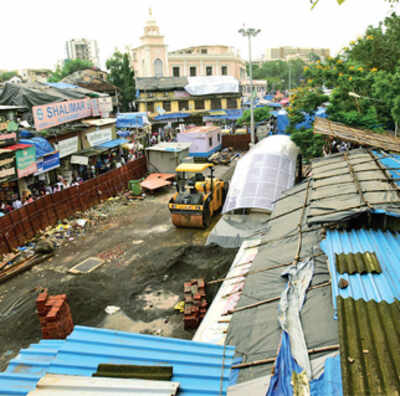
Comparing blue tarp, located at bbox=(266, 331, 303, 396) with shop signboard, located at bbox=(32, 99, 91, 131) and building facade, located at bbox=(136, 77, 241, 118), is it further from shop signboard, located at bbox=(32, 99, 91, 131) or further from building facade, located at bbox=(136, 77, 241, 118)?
building facade, located at bbox=(136, 77, 241, 118)

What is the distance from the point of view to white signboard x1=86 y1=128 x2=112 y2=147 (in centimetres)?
2509

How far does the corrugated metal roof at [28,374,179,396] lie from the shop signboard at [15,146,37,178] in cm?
1571

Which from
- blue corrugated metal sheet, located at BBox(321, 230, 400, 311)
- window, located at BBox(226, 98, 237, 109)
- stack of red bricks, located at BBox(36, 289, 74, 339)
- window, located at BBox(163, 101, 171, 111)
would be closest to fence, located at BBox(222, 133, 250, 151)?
window, located at BBox(163, 101, 171, 111)

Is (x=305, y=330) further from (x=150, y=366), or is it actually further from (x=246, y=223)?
(x=246, y=223)

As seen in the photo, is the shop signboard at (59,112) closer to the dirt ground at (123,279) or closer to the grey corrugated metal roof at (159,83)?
the dirt ground at (123,279)

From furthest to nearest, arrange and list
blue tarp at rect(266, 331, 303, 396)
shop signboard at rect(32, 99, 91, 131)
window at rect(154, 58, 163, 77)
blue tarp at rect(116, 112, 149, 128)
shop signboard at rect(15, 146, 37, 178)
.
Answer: window at rect(154, 58, 163, 77), blue tarp at rect(116, 112, 149, 128), shop signboard at rect(32, 99, 91, 131), shop signboard at rect(15, 146, 37, 178), blue tarp at rect(266, 331, 303, 396)

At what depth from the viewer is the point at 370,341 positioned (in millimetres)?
3605

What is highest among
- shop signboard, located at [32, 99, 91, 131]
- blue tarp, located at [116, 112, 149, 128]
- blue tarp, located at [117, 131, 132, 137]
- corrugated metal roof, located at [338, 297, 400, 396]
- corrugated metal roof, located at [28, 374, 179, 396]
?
shop signboard, located at [32, 99, 91, 131]

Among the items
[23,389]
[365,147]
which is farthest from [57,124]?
[23,389]

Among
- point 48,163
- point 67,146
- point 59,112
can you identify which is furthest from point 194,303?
point 59,112

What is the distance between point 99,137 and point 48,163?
6804 millimetres

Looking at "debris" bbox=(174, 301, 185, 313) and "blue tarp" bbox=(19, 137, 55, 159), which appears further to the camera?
"blue tarp" bbox=(19, 137, 55, 159)

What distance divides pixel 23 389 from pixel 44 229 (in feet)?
45.5

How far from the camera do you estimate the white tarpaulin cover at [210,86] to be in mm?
46938
